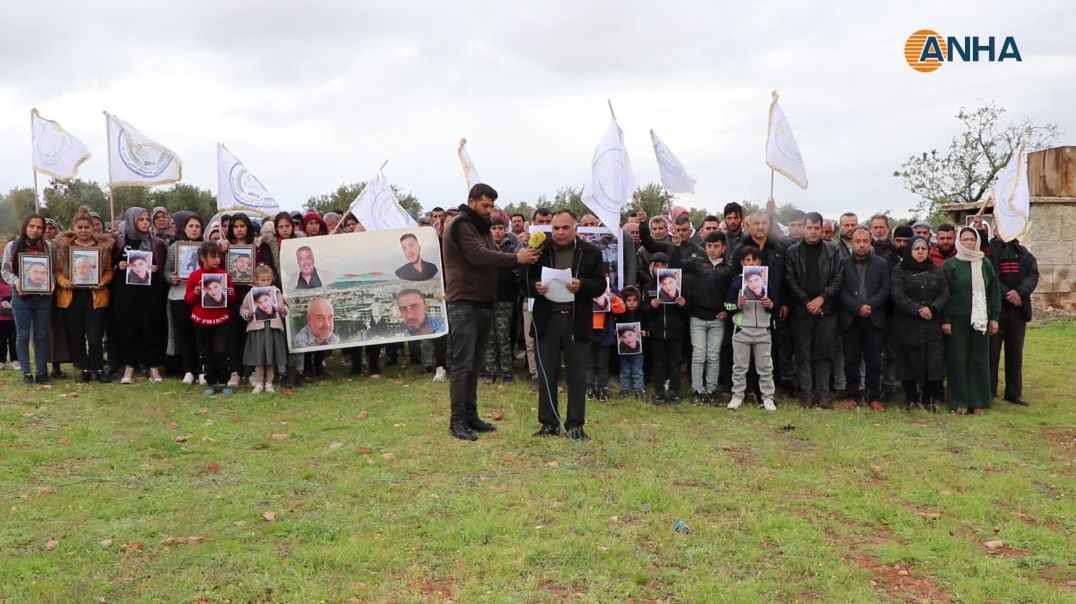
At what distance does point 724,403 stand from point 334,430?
4674 millimetres

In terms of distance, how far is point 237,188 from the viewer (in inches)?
494

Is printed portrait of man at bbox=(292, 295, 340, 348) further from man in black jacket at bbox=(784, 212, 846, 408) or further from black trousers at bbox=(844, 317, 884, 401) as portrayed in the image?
black trousers at bbox=(844, 317, 884, 401)

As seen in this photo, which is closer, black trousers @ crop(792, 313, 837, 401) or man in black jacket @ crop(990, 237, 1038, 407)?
black trousers @ crop(792, 313, 837, 401)

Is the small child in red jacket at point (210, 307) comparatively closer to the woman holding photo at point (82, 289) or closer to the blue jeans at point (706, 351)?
the woman holding photo at point (82, 289)

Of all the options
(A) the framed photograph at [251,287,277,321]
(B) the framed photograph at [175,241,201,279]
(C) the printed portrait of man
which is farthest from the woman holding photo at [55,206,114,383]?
(C) the printed portrait of man

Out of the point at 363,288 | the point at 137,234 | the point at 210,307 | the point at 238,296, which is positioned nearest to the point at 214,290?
the point at 210,307

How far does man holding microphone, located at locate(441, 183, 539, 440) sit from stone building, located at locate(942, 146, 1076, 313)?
16608mm

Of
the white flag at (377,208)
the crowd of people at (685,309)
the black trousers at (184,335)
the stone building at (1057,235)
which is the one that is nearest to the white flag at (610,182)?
the crowd of people at (685,309)

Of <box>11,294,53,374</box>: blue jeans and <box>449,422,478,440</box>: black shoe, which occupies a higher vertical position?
<box>11,294,53,374</box>: blue jeans

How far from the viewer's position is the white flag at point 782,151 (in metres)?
11.2

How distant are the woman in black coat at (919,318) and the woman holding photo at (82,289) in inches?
392

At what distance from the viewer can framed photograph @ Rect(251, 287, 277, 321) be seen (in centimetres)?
1091

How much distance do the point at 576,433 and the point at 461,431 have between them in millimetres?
1108

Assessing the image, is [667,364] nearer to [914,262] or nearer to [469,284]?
[914,262]
